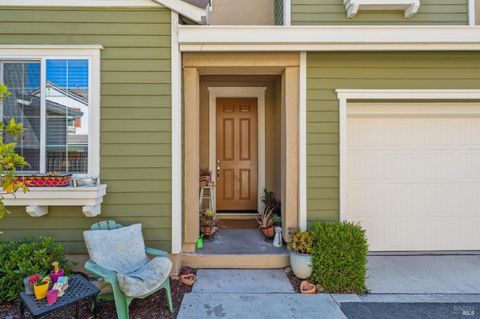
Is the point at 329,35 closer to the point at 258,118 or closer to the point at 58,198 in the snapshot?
the point at 258,118

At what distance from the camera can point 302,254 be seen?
3289 millimetres

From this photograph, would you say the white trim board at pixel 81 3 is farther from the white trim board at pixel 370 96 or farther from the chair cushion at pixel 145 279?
the chair cushion at pixel 145 279

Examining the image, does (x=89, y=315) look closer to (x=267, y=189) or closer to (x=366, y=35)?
(x=267, y=189)

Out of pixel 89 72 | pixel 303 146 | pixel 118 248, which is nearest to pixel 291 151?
pixel 303 146

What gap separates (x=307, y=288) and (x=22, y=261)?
9.63 feet

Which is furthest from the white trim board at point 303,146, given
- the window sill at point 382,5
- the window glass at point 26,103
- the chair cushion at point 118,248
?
the window glass at point 26,103

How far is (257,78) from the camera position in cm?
471

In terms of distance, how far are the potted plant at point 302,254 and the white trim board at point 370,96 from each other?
25.0 inches

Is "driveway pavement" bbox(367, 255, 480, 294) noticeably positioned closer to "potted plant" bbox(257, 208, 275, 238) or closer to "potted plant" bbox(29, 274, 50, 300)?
"potted plant" bbox(257, 208, 275, 238)

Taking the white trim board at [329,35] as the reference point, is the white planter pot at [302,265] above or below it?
below

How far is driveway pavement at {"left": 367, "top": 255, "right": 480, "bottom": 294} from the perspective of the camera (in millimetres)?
3166

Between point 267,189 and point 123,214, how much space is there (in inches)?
101

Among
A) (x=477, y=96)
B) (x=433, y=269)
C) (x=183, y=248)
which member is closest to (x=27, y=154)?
(x=183, y=248)

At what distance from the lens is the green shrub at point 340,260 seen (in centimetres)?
312
